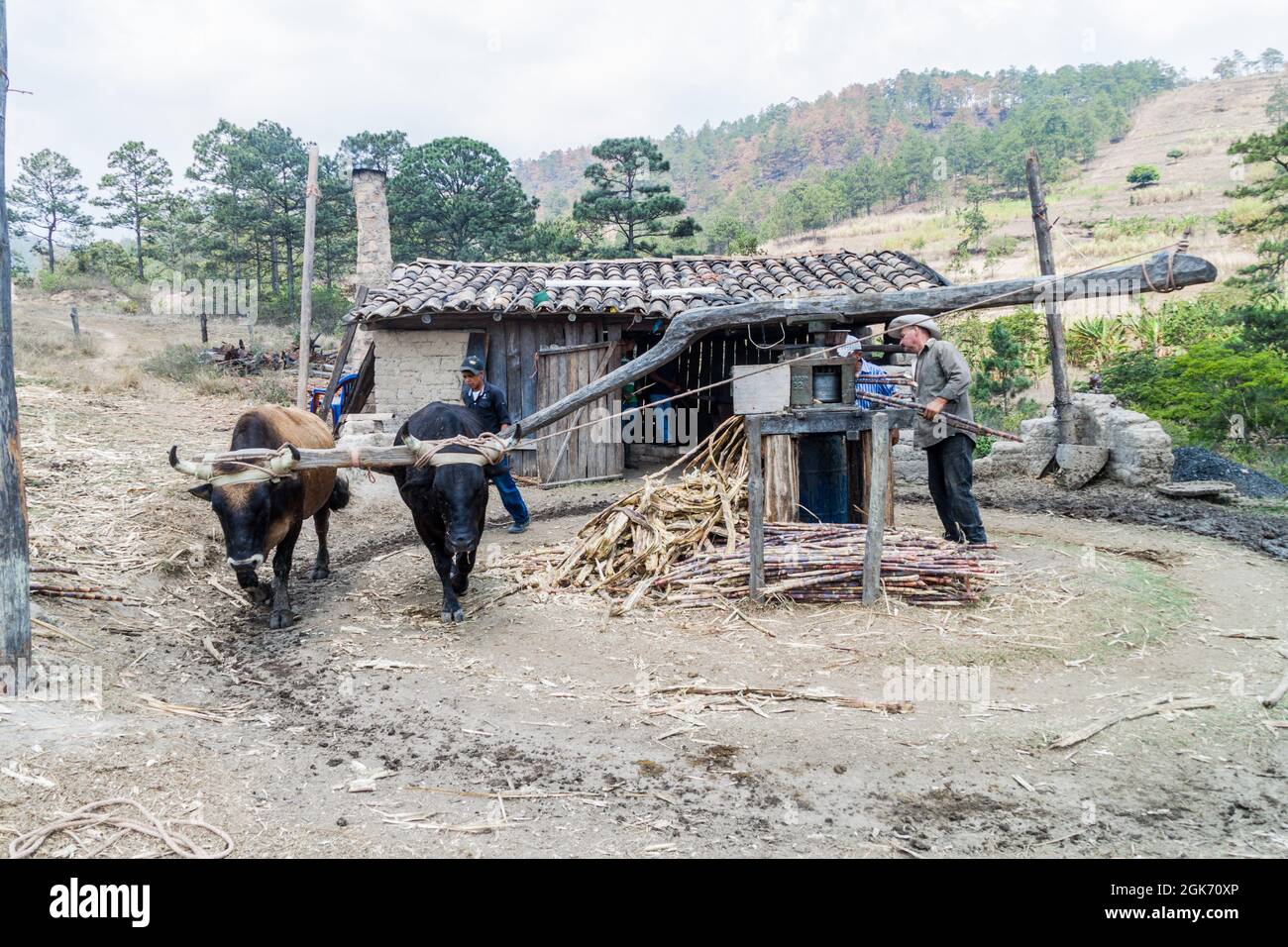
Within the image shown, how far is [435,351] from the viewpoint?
12391mm

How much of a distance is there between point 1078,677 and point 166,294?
3716 cm

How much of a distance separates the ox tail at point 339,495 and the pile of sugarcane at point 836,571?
11.8 feet

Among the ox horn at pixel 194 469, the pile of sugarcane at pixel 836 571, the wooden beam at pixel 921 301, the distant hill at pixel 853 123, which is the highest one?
the distant hill at pixel 853 123

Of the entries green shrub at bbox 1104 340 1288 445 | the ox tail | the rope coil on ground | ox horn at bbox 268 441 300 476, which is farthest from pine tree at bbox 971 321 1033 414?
the rope coil on ground

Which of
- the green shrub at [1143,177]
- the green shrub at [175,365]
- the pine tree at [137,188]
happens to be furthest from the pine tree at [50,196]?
the green shrub at [1143,177]

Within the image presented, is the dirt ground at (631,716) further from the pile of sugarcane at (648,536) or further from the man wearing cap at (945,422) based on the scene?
the man wearing cap at (945,422)

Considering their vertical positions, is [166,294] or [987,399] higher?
[166,294]

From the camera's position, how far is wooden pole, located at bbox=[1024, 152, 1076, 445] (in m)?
9.95

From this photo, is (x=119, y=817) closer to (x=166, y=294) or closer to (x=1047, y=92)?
(x=166, y=294)

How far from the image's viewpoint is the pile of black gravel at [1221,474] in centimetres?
983

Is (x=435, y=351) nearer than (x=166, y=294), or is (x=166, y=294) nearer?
(x=435, y=351)

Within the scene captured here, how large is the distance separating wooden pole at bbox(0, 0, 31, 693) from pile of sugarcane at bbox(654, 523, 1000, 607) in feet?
13.7

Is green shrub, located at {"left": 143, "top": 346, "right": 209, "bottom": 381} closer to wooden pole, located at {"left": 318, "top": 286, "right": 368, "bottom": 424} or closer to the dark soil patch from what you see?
wooden pole, located at {"left": 318, "top": 286, "right": 368, "bottom": 424}

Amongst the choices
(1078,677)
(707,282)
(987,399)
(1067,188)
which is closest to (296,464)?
(1078,677)
